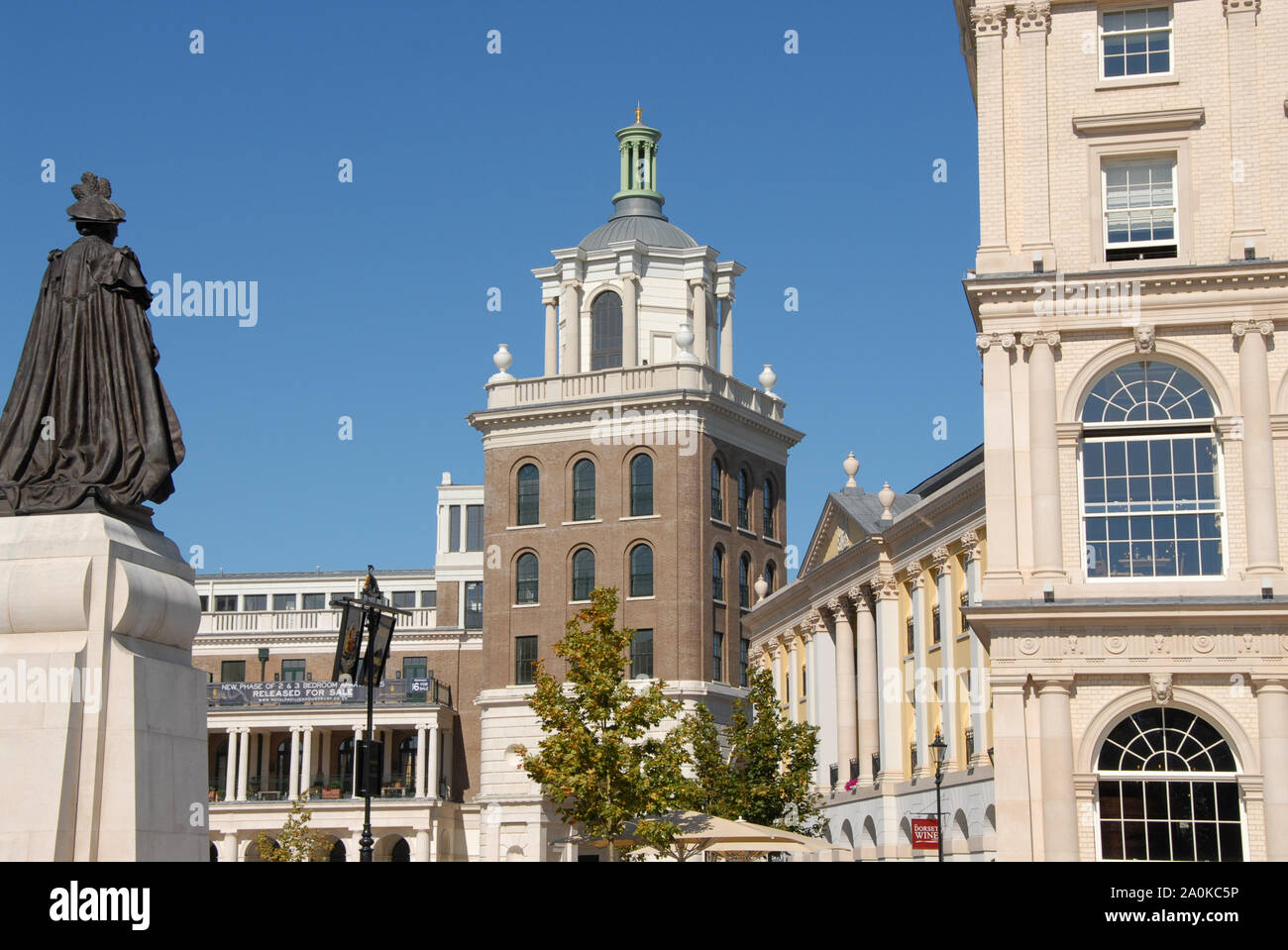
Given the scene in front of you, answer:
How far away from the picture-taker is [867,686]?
5991cm

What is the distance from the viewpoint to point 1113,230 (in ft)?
114

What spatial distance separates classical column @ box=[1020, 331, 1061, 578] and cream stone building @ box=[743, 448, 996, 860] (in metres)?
12.1

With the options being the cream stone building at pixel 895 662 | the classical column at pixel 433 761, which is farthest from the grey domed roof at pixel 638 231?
the classical column at pixel 433 761

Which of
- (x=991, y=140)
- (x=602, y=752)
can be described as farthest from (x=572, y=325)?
(x=991, y=140)

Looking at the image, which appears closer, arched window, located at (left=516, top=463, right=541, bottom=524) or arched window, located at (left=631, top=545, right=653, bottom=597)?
arched window, located at (left=631, top=545, right=653, bottom=597)

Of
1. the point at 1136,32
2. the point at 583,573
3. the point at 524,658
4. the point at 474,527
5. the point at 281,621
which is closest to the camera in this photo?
the point at 1136,32

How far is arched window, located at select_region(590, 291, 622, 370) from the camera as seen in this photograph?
84875 millimetres

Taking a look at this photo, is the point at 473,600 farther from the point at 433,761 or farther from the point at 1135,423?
the point at 1135,423

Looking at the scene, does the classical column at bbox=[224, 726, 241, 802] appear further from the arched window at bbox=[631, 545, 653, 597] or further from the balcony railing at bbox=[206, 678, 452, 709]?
the arched window at bbox=[631, 545, 653, 597]

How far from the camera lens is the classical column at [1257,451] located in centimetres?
3234

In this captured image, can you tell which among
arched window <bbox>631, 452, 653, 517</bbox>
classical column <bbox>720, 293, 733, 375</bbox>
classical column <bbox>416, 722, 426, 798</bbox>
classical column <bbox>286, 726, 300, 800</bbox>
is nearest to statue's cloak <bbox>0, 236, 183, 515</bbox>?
arched window <bbox>631, 452, 653, 517</bbox>

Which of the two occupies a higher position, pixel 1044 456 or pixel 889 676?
pixel 1044 456

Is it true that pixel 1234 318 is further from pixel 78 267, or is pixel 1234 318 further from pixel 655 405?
pixel 655 405

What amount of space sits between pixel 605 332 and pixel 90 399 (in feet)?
232
